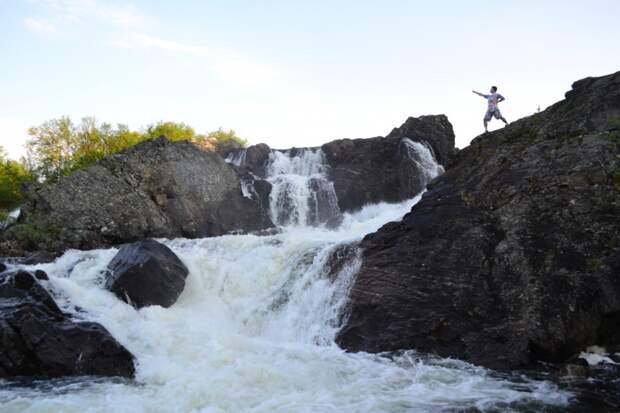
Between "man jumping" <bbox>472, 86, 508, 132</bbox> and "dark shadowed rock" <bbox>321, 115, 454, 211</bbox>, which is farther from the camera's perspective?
"dark shadowed rock" <bbox>321, 115, 454, 211</bbox>

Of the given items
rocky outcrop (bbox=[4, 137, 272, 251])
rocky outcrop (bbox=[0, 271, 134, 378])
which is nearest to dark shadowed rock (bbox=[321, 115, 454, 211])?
rocky outcrop (bbox=[4, 137, 272, 251])

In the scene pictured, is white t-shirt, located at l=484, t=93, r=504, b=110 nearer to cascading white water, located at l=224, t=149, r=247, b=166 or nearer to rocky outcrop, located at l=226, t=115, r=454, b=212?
rocky outcrop, located at l=226, t=115, r=454, b=212

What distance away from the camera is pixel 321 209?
31656mm

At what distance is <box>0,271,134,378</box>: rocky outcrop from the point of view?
1167 centimetres

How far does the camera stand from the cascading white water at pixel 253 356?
9547 millimetres

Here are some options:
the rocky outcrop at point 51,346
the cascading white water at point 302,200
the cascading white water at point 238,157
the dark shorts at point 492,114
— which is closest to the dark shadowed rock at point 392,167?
the cascading white water at point 302,200

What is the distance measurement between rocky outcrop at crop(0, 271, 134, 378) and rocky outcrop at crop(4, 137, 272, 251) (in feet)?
42.6

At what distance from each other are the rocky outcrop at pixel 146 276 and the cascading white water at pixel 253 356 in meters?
0.40

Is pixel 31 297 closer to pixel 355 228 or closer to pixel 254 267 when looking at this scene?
pixel 254 267

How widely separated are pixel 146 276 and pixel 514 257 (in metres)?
11.1

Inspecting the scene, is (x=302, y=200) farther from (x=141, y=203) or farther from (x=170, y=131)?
(x=170, y=131)

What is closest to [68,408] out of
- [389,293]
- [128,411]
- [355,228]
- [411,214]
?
[128,411]

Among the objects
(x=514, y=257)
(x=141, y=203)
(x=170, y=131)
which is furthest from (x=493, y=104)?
(x=170, y=131)

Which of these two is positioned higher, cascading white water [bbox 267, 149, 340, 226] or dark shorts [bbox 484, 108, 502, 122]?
dark shorts [bbox 484, 108, 502, 122]
